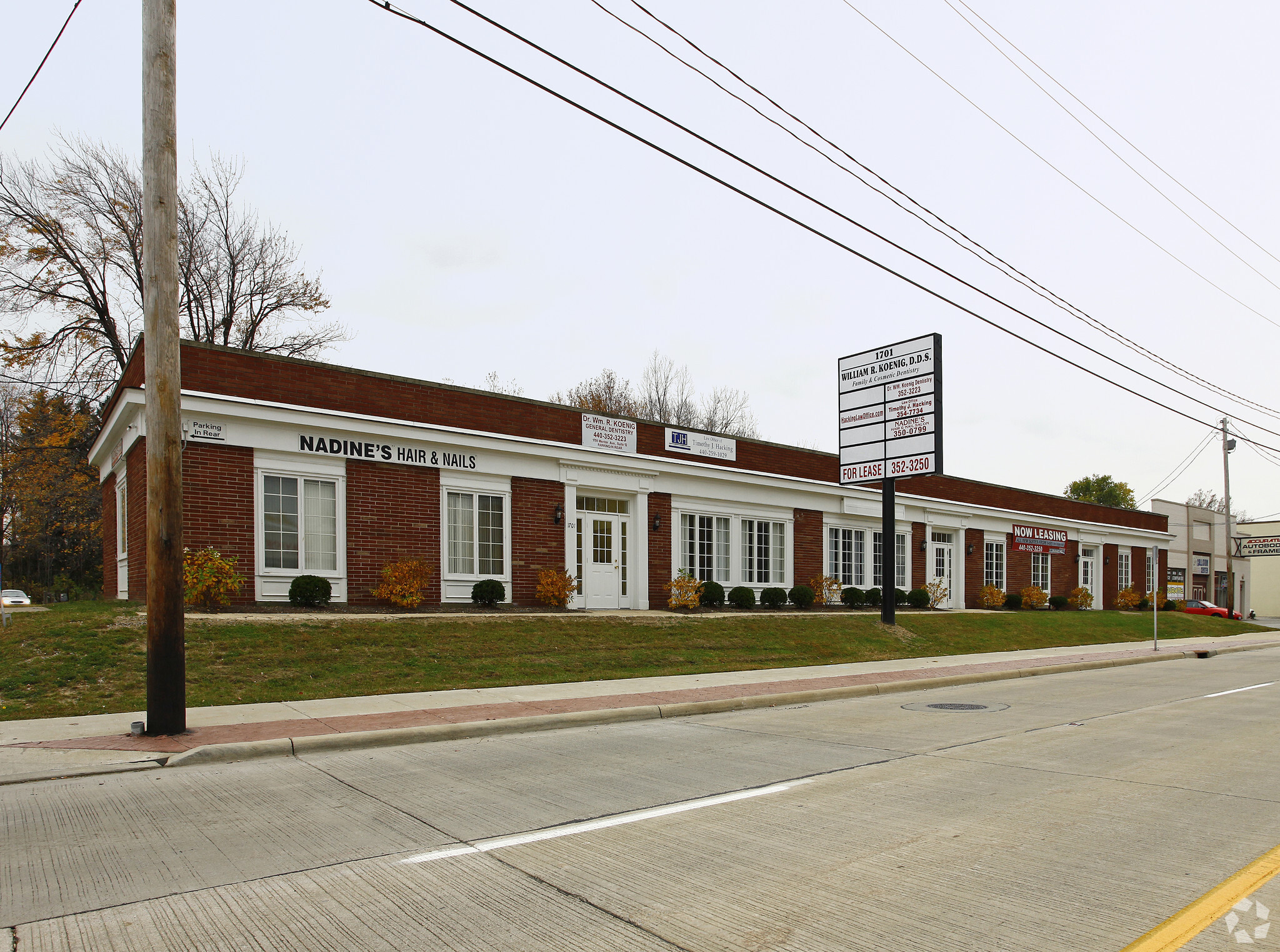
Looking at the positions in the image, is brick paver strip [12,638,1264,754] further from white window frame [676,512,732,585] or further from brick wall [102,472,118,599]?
brick wall [102,472,118,599]

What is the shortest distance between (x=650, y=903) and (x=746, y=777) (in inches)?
132

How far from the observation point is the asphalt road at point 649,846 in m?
4.29

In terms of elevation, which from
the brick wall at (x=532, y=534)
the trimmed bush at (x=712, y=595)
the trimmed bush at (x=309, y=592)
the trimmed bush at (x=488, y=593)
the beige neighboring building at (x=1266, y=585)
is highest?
the brick wall at (x=532, y=534)

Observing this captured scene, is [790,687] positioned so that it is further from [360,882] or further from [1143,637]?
[1143,637]

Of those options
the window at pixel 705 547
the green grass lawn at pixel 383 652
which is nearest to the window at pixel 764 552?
the window at pixel 705 547

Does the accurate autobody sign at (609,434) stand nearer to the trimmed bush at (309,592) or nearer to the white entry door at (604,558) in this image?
the white entry door at (604,558)

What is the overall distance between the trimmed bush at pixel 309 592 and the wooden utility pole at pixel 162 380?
7.63 m

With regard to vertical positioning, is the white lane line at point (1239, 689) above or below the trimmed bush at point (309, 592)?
below

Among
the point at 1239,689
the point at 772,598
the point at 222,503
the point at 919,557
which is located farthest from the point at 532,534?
the point at 919,557

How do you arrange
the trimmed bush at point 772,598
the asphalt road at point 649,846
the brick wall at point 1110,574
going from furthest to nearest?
the brick wall at point 1110,574 → the trimmed bush at point 772,598 → the asphalt road at point 649,846

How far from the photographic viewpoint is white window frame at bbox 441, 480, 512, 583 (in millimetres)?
19422

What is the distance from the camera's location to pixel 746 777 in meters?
7.82

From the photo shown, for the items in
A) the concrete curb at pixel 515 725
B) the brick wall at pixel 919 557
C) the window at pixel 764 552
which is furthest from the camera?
the brick wall at pixel 919 557

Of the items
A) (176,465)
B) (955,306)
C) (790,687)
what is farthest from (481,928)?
(955,306)
